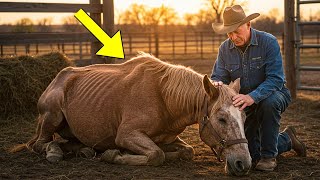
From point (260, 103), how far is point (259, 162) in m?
0.54

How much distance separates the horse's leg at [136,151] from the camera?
438 centimetres

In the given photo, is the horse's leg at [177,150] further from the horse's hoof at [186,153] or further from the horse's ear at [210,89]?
the horse's ear at [210,89]

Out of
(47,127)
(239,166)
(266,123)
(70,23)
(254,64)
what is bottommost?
(239,166)

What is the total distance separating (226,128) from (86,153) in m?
1.70

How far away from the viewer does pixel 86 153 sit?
16.1 ft

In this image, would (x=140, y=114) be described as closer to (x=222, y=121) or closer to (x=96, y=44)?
(x=222, y=121)

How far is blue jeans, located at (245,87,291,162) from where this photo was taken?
430cm

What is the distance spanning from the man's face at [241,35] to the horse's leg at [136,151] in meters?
1.25

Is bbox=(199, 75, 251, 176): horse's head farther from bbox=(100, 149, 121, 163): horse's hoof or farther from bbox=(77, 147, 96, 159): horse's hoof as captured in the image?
bbox=(77, 147, 96, 159): horse's hoof

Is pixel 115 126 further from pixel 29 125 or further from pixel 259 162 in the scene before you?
pixel 29 125

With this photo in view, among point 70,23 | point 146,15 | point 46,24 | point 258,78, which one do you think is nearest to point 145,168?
point 258,78

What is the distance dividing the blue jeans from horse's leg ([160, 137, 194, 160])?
62 centimetres

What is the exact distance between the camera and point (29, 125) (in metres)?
7.01

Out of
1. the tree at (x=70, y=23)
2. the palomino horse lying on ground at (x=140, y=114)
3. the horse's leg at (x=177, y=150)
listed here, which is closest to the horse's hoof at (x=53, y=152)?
the palomino horse lying on ground at (x=140, y=114)
